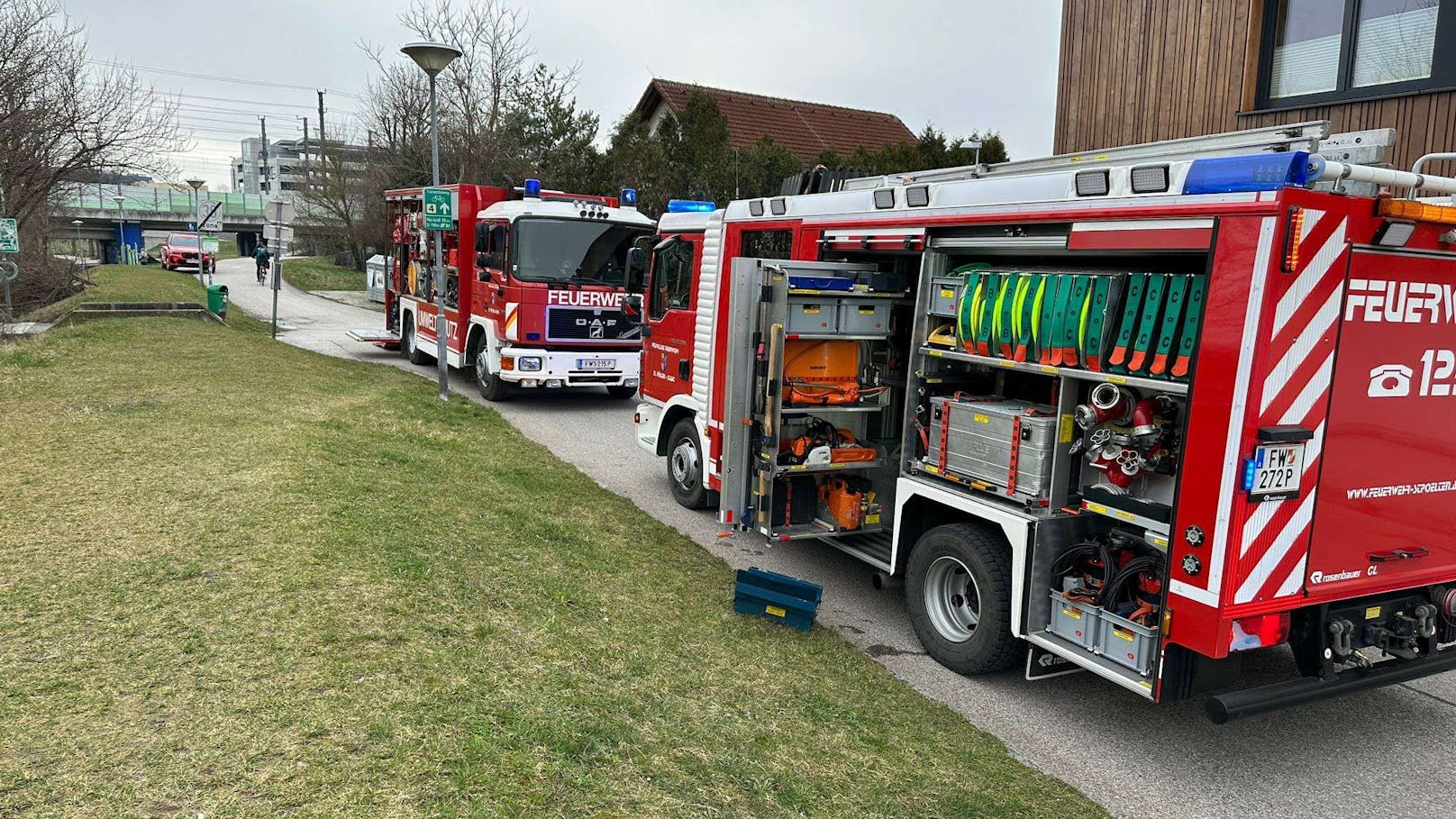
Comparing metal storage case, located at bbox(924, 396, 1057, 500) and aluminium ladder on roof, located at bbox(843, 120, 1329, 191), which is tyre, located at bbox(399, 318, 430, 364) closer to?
aluminium ladder on roof, located at bbox(843, 120, 1329, 191)

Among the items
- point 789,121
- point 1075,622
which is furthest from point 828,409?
point 789,121

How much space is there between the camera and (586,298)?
12953 mm

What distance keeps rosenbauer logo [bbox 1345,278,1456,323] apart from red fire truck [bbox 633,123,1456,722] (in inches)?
0.5

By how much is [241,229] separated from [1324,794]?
8232cm

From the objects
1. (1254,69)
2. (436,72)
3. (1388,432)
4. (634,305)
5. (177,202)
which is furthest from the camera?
(177,202)

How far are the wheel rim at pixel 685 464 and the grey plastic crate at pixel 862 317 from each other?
245cm

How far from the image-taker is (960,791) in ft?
13.2

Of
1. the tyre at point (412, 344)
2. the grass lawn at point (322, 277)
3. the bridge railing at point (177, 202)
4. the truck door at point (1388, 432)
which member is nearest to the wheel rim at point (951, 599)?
the truck door at point (1388, 432)

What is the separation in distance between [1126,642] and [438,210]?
36.6ft

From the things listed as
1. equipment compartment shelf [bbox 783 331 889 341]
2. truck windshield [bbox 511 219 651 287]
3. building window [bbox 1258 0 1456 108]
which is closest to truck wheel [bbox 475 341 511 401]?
truck windshield [bbox 511 219 651 287]

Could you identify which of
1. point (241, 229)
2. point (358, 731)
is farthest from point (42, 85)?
point (241, 229)

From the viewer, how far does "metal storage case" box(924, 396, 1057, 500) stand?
4.91 metres

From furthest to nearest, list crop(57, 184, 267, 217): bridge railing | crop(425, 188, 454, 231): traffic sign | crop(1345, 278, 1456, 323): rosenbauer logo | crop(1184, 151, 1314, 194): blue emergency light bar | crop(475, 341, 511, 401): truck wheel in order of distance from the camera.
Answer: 1. crop(57, 184, 267, 217): bridge railing
2. crop(475, 341, 511, 401): truck wheel
3. crop(425, 188, 454, 231): traffic sign
4. crop(1345, 278, 1456, 323): rosenbauer logo
5. crop(1184, 151, 1314, 194): blue emergency light bar

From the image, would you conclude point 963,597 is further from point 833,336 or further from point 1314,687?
point 833,336
